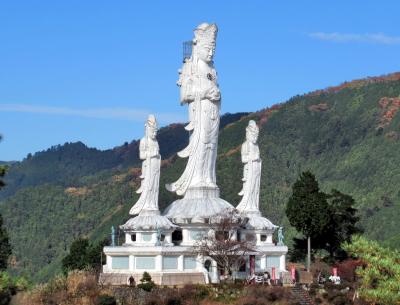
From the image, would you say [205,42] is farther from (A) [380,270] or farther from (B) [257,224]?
(A) [380,270]

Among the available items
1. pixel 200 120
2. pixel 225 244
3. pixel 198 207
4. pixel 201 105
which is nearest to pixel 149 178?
pixel 198 207

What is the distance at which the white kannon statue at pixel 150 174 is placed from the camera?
45281 mm

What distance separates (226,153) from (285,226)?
65.7ft

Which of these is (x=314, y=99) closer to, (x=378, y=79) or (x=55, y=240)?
(x=378, y=79)

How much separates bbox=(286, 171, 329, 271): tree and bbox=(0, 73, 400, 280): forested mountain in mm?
19550

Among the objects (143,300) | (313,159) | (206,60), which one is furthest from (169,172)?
(143,300)

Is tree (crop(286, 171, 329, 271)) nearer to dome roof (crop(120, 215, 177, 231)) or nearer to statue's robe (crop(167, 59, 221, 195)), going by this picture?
statue's robe (crop(167, 59, 221, 195))

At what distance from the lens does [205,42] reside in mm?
47406

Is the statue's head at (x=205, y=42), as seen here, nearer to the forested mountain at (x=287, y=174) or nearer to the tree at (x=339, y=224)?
the tree at (x=339, y=224)

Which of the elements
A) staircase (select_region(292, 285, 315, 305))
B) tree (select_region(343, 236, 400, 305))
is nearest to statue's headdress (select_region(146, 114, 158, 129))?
staircase (select_region(292, 285, 315, 305))

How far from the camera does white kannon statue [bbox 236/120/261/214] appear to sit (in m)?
48.2

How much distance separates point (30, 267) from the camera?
99938mm

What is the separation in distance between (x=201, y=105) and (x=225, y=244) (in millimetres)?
7277

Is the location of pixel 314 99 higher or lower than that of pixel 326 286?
higher
